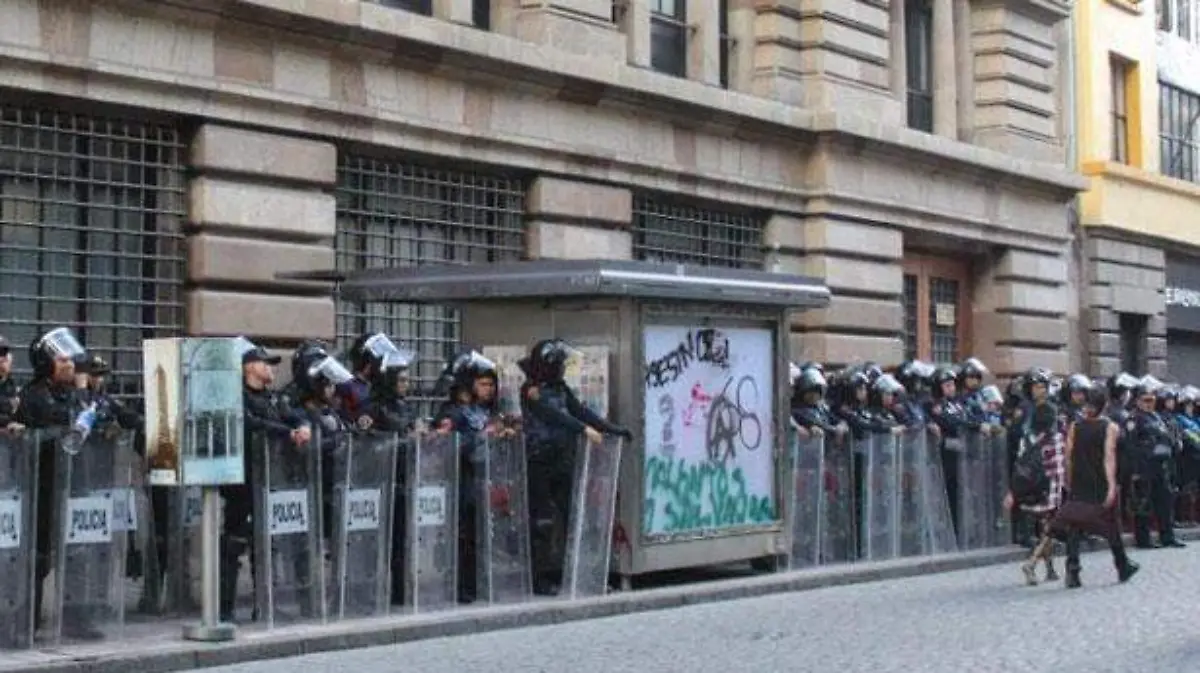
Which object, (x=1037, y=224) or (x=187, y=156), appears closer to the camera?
(x=187, y=156)

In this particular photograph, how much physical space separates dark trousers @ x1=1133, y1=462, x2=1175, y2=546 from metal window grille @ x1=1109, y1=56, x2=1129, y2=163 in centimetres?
1175

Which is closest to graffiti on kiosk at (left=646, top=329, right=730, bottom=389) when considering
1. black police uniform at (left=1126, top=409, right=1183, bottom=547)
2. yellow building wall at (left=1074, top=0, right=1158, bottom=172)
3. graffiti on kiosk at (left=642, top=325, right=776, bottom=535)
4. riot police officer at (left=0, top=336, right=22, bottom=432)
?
graffiti on kiosk at (left=642, top=325, right=776, bottom=535)

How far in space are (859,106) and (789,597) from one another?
10.3 meters

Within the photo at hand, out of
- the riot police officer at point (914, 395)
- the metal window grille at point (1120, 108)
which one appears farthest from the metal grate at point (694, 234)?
the metal window grille at point (1120, 108)

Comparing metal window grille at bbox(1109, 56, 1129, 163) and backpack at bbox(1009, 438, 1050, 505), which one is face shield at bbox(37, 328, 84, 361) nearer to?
backpack at bbox(1009, 438, 1050, 505)

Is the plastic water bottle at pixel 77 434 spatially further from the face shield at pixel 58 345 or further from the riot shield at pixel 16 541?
the face shield at pixel 58 345

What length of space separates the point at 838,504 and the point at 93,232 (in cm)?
755

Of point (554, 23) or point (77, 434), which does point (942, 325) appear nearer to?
point (554, 23)

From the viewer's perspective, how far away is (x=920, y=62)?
93.3ft

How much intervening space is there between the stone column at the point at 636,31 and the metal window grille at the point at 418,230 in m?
2.68

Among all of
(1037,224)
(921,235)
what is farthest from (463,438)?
(1037,224)

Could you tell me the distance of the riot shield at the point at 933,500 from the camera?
19969mm

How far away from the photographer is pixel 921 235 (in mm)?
27281

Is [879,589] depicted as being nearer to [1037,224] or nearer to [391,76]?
[391,76]
